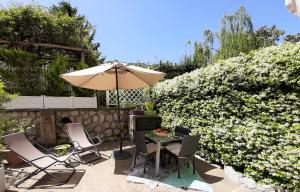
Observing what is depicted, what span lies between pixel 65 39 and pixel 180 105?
25.4 ft

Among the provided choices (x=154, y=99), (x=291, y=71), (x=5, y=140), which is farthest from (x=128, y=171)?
(x=154, y=99)

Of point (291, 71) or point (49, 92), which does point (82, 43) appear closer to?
point (49, 92)

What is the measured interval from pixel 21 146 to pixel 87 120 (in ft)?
14.3

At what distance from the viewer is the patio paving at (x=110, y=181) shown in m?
4.91

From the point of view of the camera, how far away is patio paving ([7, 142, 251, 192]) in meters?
4.91

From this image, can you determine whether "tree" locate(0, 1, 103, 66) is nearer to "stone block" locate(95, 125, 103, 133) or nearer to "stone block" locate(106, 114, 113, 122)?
"stone block" locate(106, 114, 113, 122)

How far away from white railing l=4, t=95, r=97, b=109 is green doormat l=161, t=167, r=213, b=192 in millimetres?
5542

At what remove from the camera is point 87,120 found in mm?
9953

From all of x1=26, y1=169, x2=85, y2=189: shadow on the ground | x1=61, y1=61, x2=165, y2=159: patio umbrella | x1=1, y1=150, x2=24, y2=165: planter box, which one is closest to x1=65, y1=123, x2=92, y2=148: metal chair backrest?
x1=61, y1=61, x2=165, y2=159: patio umbrella

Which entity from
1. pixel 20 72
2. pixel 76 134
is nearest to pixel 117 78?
pixel 76 134

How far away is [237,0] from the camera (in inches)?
643

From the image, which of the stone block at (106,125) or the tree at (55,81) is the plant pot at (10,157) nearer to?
the stone block at (106,125)

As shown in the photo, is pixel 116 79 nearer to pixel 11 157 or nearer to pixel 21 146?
pixel 21 146

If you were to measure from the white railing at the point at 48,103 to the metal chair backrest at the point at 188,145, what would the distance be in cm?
568
